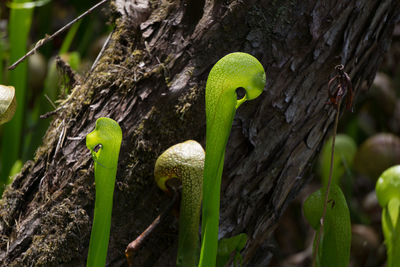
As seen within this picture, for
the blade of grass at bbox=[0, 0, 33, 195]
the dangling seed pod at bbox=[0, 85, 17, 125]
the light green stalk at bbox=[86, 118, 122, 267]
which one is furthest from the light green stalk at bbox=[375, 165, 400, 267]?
the blade of grass at bbox=[0, 0, 33, 195]

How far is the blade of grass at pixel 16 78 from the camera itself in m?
1.18

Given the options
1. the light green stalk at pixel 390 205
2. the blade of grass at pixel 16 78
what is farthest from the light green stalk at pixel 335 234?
the blade of grass at pixel 16 78

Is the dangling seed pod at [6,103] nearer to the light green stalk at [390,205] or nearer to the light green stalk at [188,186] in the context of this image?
the light green stalk at [188,186]

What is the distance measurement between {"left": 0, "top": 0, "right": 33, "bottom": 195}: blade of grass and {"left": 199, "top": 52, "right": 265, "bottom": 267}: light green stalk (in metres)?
0.81

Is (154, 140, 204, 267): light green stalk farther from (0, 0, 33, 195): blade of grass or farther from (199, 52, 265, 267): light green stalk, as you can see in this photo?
(0, 0, 33, 195): blade of grass

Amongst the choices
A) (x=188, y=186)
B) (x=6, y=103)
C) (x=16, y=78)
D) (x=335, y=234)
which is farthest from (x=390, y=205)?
(x=16, y=78)

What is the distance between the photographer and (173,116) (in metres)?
0.70

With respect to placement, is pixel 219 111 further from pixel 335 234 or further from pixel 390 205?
pixel 390 205

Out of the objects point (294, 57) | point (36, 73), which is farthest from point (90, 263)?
point (36, 73)

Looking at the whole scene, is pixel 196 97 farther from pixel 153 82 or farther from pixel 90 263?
pixel 90 263

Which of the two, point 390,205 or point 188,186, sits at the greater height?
point 188,186

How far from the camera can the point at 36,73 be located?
1799 millimetres

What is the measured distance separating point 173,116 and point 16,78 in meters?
0.67

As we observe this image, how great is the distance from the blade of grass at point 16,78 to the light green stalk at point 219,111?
81 centimetres
